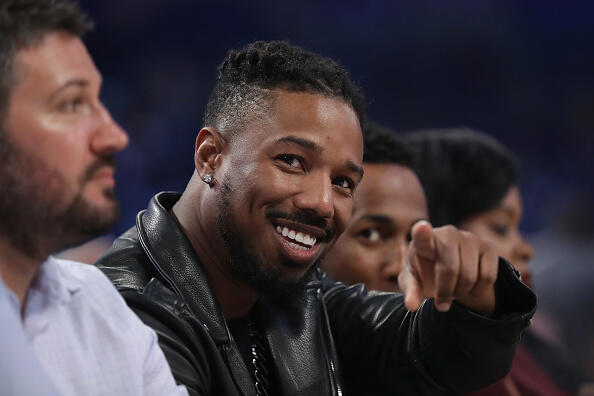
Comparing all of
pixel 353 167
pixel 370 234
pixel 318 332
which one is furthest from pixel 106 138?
pixel 370 234

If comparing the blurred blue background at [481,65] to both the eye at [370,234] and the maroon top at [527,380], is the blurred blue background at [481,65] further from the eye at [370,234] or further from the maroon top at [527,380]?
the eye at [370,234]

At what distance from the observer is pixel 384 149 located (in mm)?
1980

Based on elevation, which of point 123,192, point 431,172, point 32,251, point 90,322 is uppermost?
point 32,251

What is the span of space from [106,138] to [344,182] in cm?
55

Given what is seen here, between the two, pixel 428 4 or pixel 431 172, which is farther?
pixel 428 4

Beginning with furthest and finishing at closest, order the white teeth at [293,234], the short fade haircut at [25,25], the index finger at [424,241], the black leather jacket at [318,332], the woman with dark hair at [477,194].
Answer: the woman with dark hair at [477,194]
the white teeth at [293,234]
the black leather jacket at [318,332]
the index finger at [424,241]
the short fade haircut at [25,25]

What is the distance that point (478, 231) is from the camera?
234cm

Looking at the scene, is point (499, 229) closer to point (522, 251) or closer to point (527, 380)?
point (522, 251)

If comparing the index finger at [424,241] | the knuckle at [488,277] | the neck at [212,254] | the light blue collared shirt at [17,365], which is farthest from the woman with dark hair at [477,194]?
the light blue collared shirt at [17,365]

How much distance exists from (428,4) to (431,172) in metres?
1.88

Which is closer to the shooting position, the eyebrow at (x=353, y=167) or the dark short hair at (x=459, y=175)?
the eyebrow at (x=353, y=167)

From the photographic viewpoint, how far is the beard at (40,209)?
92 centimetres

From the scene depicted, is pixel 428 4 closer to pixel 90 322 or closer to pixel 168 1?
pixel 168 1

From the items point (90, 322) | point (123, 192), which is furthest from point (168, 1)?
point (90, 322)
